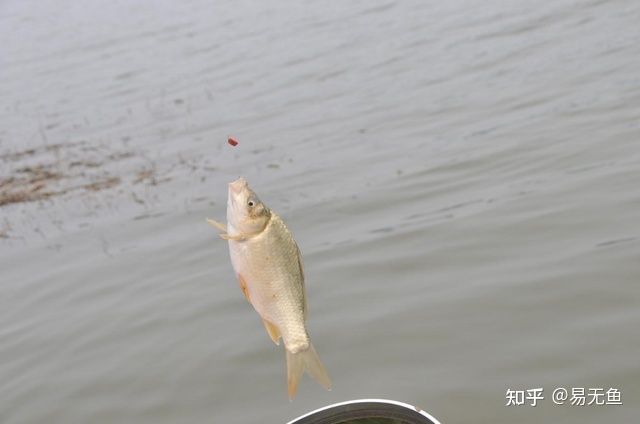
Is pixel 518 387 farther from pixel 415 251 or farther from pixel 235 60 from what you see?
pixel 235 60

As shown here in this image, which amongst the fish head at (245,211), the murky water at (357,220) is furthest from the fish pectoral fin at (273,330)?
the murky water at (357,220)

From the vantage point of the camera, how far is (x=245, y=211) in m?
2.92

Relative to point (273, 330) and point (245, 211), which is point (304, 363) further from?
point (245, 211)

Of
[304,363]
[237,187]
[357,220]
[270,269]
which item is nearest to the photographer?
[237,187]

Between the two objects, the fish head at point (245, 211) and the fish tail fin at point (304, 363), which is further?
the fish tail fin at point (304, 363)

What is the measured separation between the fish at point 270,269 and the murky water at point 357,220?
1757 millimetres

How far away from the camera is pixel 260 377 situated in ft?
17.5

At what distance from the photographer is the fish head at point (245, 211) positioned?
2902 millimetres

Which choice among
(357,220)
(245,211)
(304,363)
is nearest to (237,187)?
(245,211)

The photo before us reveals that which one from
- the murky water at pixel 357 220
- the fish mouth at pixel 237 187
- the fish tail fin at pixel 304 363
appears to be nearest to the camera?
the fish mouth at pixel 237 187

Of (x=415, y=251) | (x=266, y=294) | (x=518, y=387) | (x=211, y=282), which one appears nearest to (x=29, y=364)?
(x=211, y=282)

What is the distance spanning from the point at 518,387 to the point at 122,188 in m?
4.88

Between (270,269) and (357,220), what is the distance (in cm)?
404

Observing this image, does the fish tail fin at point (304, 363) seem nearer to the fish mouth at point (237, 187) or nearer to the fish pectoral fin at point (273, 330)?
the fish pectoral fin at point (273, 330)
